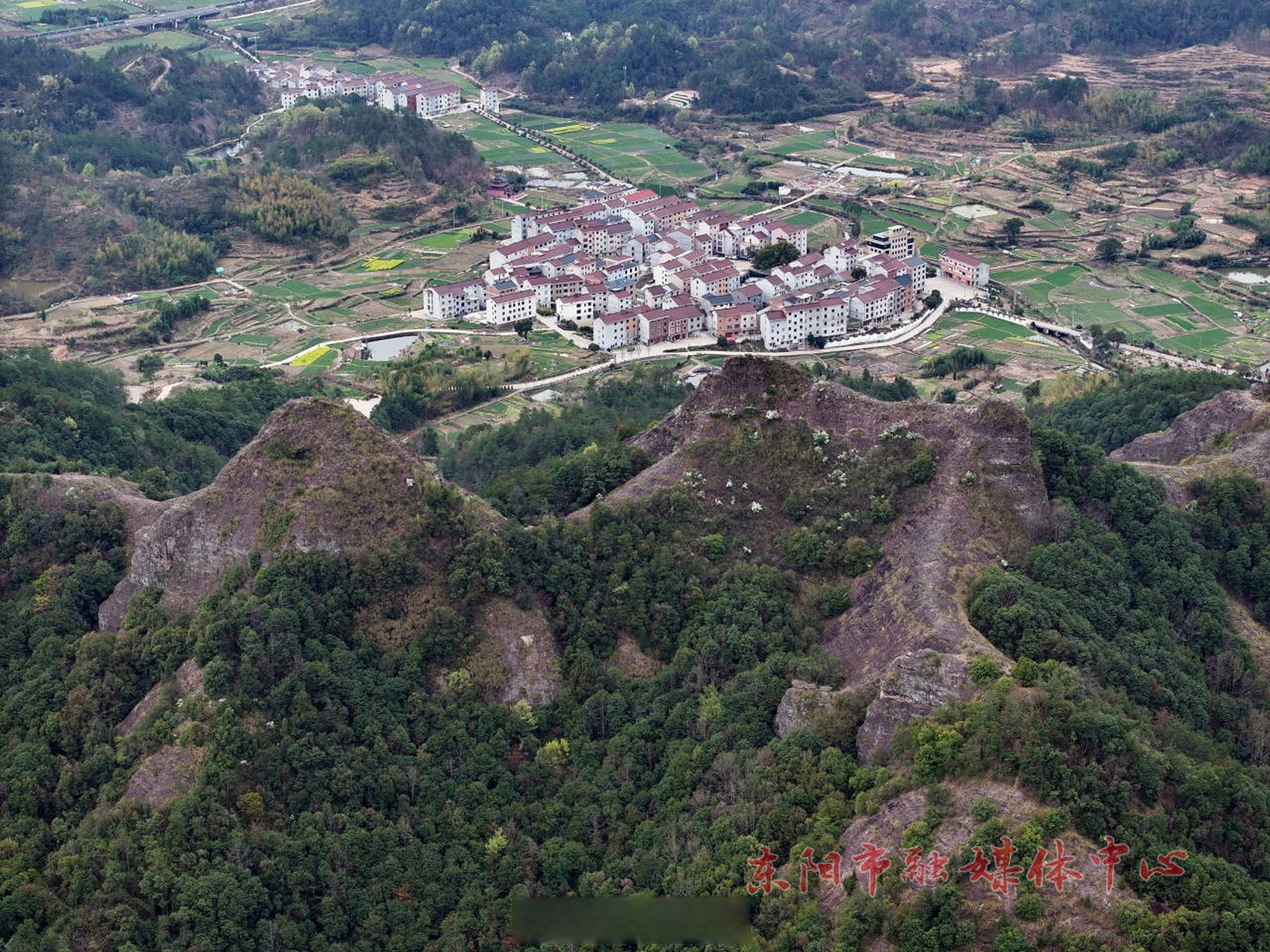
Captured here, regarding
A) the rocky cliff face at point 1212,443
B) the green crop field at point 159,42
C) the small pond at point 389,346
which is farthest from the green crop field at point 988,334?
the green crop field at point 159,42

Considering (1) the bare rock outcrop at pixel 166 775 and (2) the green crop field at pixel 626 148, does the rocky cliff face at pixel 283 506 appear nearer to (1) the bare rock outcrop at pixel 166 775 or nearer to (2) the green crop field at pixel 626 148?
(1) the bare rock outcrop at pixel 166 775

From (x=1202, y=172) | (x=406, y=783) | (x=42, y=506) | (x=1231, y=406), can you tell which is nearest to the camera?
(x=406, y=783)

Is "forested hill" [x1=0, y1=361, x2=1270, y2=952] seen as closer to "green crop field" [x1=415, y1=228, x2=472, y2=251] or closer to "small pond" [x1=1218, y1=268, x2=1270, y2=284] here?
"small pond" [x1=1218, y1=268, x2=1270, y2=284]

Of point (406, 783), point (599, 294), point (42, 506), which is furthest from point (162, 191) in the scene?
point (406, 783)

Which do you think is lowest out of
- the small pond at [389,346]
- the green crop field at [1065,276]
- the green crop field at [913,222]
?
the green crop field at [1065,276]

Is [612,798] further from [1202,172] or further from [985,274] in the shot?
[1202,172]

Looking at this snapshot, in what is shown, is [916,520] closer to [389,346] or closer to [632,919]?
[632,919]
